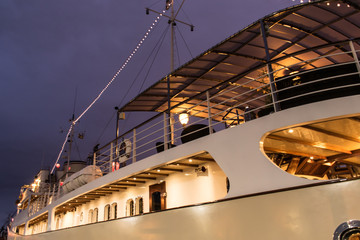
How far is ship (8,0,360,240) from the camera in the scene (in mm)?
3594

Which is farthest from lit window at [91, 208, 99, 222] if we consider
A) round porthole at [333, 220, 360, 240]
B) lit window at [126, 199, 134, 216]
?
round porthole at [333, 220, 360, 240]

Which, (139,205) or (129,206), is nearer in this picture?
(139,205)

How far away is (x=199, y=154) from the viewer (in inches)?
218

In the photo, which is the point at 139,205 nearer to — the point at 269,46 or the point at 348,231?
the point at 269,46

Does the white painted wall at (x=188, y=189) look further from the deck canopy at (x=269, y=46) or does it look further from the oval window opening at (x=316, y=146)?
the deck canopy at (x=269, y=46)

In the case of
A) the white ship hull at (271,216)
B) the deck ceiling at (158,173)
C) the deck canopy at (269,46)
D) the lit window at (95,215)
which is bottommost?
the white ship hull at (271,216)

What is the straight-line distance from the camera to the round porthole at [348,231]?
122 inches

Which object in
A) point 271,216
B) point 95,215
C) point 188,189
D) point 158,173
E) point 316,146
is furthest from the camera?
point 95,215

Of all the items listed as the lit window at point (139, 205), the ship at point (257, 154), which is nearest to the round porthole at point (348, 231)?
the ship at point (257, 154)

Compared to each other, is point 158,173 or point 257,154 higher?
point 158,173

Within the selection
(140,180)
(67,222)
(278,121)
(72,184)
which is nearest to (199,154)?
(278,121)

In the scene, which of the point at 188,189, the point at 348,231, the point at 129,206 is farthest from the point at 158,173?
the point at 348,231

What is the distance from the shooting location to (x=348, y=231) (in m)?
3.13

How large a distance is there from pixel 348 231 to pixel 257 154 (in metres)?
1.52
